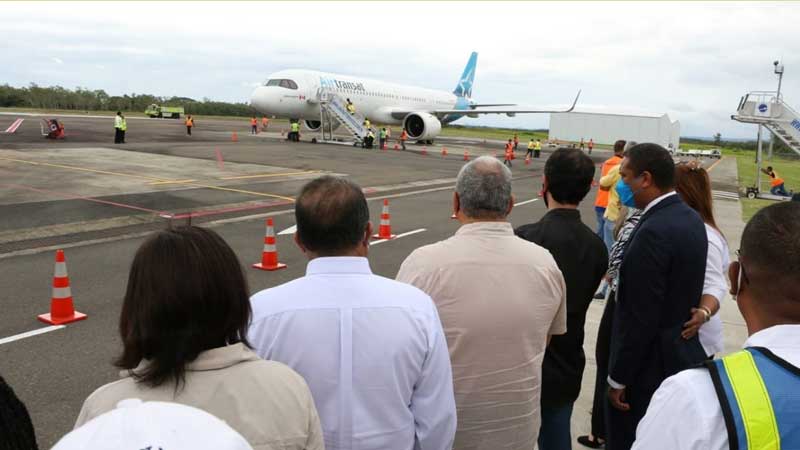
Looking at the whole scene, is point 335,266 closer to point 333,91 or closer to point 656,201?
point 656,201

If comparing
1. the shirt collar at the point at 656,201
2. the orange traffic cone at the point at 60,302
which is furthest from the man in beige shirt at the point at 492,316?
the orange traffic cone at the point at 60,302

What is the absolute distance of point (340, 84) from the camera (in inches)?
1348

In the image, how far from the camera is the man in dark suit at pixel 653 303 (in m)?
3.19

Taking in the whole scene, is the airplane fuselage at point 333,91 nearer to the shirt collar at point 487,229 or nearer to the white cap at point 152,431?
the shirt collar at point 487,229

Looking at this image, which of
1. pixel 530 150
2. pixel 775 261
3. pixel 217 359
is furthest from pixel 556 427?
pixel 530 150

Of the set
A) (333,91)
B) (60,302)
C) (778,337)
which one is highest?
(333,91)

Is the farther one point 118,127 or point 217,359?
point 118,127

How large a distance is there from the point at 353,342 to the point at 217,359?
0.57 metres

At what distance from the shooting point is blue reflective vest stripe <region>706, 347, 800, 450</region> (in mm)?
1298

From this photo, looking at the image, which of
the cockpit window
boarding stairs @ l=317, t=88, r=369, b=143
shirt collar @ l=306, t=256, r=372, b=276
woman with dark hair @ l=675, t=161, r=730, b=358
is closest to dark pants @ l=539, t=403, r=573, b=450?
woman with dark hair @ l=675, t=161, r=730, b=358

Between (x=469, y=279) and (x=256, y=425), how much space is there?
1324 mm

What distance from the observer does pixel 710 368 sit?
1373 millimetres

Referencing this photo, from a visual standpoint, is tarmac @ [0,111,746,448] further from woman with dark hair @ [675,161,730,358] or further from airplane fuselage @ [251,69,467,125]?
airplane fuselage @ [251,69,467,125]

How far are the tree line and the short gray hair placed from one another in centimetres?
7040
